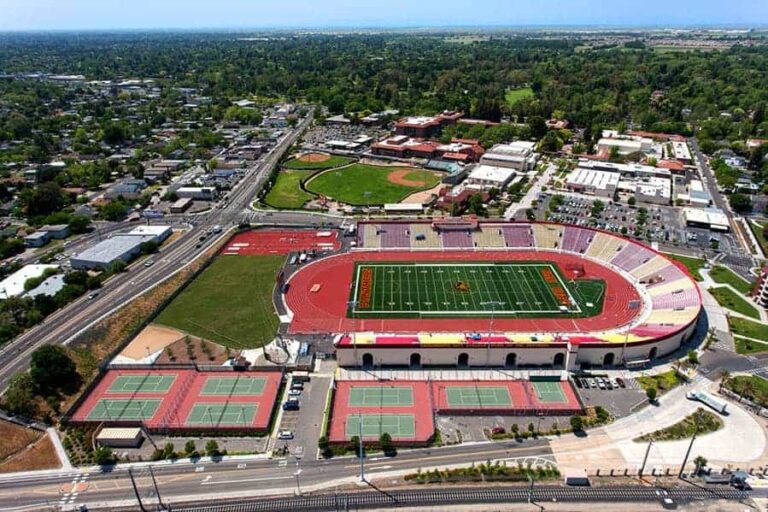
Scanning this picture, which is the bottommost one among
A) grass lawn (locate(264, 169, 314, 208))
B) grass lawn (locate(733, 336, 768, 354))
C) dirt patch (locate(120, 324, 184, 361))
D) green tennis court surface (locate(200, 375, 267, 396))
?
grass lawn (locate(264, 169, 314, 208))

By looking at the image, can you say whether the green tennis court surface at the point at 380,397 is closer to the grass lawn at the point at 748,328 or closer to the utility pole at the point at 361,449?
the utility pole at the point at 361,449

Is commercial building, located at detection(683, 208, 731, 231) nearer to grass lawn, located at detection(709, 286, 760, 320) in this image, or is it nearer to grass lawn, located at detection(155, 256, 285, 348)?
grass lawn, located at detection(709, 286, 760, 320)

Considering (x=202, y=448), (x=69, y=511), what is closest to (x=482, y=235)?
(x=202, y=448)

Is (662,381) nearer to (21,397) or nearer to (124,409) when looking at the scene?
(124,409)

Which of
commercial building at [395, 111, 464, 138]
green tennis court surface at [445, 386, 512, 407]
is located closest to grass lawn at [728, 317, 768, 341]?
green tennis court surface at [445, 386, 512, 407]

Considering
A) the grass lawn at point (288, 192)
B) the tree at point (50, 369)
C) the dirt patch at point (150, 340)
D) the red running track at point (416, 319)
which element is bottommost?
the grass lawn at point (288, 192)

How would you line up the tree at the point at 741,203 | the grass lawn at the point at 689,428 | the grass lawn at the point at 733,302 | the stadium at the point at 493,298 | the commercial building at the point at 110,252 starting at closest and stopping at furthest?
the grass lawn at the point at 689,428 → the stadium at the point at 493,298 → the grass lawn at the point at 733,302 → the commercial building at the point at 110,252 → the tree at the point at 741,203

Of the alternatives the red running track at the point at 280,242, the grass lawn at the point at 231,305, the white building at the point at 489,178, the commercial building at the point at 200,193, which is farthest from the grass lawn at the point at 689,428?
the commercial building at the point at 200,193

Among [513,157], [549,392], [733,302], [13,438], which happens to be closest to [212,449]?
[13,438]
